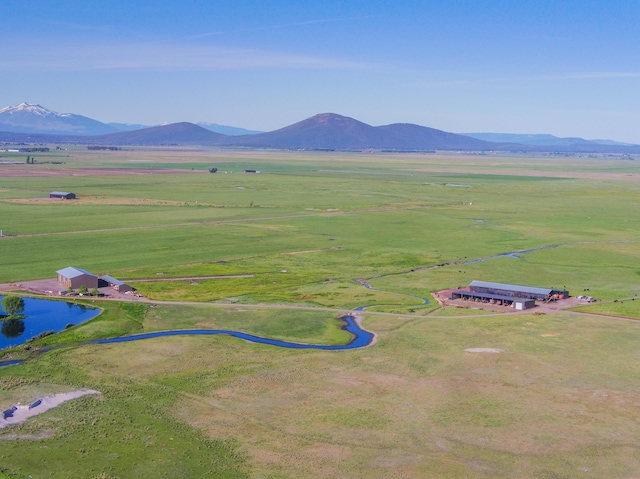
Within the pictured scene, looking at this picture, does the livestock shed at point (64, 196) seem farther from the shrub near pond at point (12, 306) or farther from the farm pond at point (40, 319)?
the shrub near pond at point (12, 306)

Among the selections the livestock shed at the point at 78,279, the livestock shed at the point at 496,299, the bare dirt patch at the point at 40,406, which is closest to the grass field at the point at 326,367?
the bare dirt patch at the point at 40,406

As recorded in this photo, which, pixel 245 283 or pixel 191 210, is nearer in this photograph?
pixel 245 283

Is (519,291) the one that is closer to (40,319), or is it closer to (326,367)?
(326,367)

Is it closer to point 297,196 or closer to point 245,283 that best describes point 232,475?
point 245,283

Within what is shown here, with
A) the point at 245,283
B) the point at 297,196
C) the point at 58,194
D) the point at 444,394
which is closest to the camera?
the point at 444,394

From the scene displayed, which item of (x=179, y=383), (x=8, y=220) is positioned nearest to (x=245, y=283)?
(x=179, y=383)

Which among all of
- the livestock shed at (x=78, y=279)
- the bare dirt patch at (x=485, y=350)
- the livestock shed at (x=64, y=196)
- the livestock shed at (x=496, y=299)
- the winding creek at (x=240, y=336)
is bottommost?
the winding creek at (x=240, y=336)

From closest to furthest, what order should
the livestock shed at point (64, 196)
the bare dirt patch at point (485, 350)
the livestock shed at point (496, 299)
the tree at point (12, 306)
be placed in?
the bare dirt patch at point (485, 350)
the tree at point (12, 306)
the livestock shed at point (496, 299)
the livestock shed at point (64, 196)

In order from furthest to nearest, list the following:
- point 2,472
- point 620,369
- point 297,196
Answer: point 297,196
point 620,369
point 2,472
